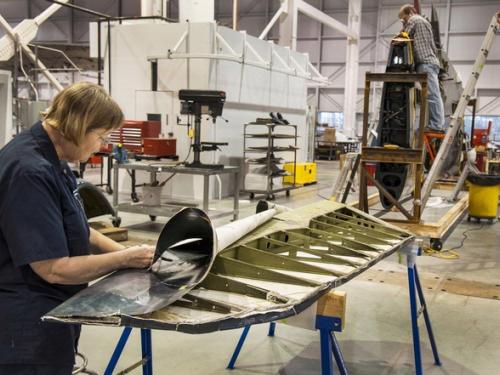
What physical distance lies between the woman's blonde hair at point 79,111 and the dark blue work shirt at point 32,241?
0.23 ft

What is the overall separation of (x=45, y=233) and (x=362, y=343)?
8.71ft

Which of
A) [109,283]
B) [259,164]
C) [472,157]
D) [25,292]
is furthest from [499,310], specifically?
[259,164]

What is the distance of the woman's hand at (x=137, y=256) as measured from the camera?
1.80 metres

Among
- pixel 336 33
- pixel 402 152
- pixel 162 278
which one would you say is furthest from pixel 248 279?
pixel 336 33

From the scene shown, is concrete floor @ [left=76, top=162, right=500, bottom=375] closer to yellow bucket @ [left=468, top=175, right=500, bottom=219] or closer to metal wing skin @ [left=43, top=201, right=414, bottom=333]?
metal wing skin @ [left=43, top=201, right=414, bottom=333]

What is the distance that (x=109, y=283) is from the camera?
6.07 feet

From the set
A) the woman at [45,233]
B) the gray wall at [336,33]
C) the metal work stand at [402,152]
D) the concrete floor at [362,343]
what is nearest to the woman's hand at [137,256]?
the woman at [45,233]

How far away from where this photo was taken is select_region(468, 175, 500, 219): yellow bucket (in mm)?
7775

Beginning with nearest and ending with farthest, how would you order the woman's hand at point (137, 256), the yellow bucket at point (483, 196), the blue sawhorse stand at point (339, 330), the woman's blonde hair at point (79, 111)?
the woman's blonde hair at point (79, 111) → the woman's hand at point (137, 256) → the blue sawhorse stand at point (339, 330) → the yellow bucket at point (483, 196)

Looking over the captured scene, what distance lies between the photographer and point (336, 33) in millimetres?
24500

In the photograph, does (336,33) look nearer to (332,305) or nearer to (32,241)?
(332,305)

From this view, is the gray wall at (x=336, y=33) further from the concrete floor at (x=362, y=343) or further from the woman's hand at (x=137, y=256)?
the woman's hand at (x=137, y=256)

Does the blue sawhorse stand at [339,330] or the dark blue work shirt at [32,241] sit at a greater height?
the dark blue work shirt at [32,241]

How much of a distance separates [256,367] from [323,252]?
108 centimetres
